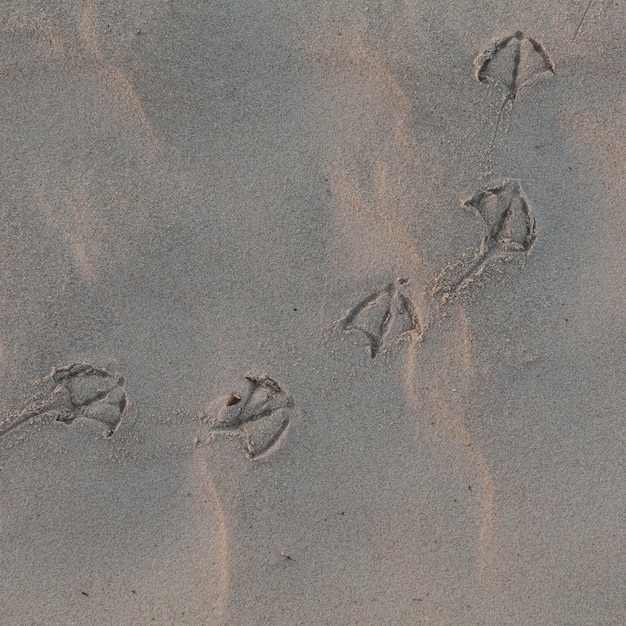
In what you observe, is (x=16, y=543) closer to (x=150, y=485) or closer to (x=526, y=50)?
(x=150, y=485)

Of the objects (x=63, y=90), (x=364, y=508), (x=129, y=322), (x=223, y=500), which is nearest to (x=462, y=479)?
(x=364, y=508)

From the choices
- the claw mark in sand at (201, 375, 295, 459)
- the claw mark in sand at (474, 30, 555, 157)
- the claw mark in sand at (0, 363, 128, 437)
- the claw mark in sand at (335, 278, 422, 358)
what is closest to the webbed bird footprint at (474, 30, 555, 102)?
the claw mark in sand at (474, 30, 555, 157)

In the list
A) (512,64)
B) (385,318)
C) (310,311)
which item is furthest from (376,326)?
(512,64)

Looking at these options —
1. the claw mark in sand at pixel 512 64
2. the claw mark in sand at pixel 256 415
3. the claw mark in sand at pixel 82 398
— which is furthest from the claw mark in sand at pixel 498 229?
the claw mark in sand at pixel 82 398

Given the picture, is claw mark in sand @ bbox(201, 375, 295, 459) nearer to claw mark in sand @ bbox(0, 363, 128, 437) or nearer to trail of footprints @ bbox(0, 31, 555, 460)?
trail of footprints @ bbox(0, 31, 555, 460)

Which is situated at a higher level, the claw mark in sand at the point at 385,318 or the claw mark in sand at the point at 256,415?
the claw mark in sand at the point at 385,318

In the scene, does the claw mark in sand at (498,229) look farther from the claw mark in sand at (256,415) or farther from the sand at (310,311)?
the claw mark in sand at (256,415)

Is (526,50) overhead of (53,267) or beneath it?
overhead
